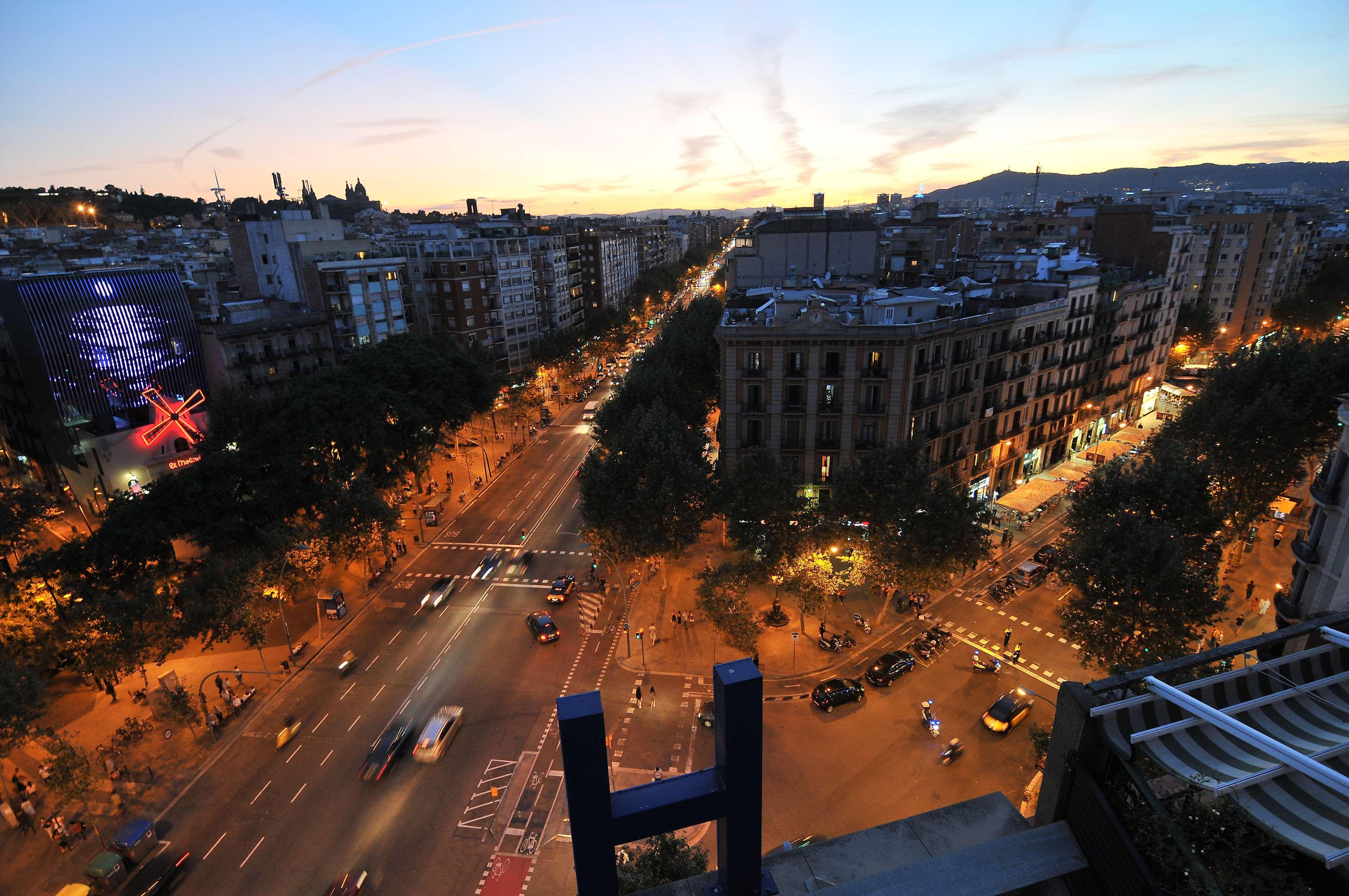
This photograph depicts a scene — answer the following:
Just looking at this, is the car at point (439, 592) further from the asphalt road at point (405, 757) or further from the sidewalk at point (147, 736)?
the sidewalk at point (147, 736)

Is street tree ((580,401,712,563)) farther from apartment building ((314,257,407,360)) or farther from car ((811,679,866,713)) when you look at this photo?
A: apartment building ((314,257,407,360))

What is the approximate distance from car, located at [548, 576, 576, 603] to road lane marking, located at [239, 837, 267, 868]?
2128 cm

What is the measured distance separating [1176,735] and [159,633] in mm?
43243

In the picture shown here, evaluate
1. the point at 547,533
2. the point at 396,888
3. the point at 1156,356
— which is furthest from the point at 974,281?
the point at 396,888

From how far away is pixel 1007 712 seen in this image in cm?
3234

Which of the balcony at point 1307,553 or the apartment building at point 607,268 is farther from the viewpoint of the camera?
the apartment building at point 607,268

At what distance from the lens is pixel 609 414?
59.0 m

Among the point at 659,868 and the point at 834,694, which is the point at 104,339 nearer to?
the point at 659,868

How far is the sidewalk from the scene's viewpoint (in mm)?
27734

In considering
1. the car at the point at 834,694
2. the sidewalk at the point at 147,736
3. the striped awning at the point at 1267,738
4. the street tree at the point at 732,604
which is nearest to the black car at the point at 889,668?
the car at the point at 834,694

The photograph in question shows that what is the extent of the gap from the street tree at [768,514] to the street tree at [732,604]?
79.5 inches

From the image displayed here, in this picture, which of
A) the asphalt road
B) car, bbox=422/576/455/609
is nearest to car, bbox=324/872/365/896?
the asphalt road

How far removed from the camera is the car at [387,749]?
101 feet

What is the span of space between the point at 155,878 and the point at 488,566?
2755 centimetres
